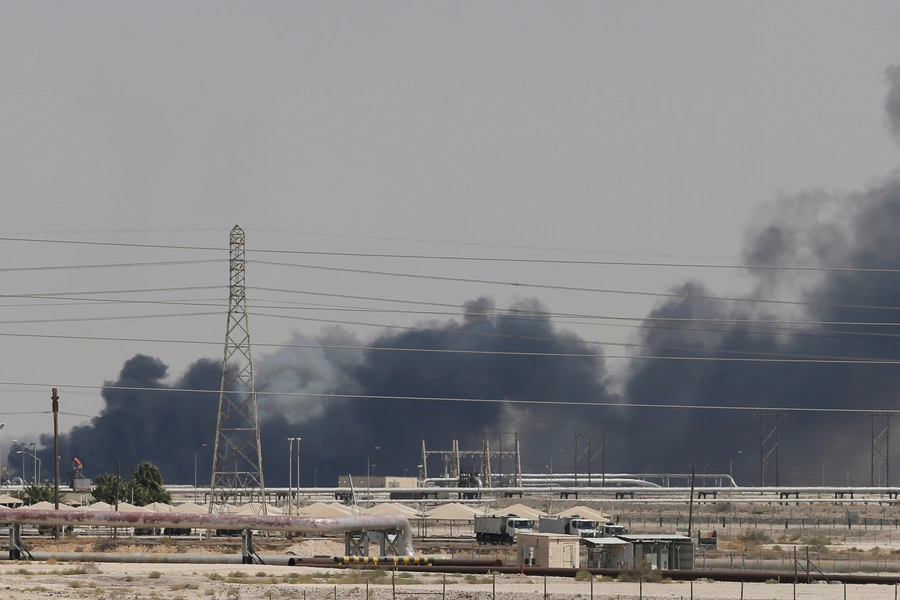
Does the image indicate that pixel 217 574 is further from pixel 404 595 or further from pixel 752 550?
pixel 752 550

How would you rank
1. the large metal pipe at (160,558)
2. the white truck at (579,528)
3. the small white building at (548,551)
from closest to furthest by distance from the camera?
the small white building at (548,551) < the large metal pipe at (160,558) < the white truck at (579,528)

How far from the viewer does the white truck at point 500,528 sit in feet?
340

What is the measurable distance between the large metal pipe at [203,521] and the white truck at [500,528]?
2299 centimetres

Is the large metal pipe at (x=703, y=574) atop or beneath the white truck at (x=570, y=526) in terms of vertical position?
atop

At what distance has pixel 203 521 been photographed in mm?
79750

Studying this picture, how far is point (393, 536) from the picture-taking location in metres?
83.1

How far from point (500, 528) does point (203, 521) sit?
32.5m

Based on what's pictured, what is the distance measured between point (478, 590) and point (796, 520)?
360 feet

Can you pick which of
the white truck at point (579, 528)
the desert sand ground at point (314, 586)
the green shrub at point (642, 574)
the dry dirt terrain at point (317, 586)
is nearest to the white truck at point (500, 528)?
the white truck at point (579, 528)

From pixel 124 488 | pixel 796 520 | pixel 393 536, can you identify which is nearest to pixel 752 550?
pixel 393 536

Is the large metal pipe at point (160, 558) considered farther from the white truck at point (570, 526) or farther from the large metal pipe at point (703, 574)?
the white truck at point (570, 526)

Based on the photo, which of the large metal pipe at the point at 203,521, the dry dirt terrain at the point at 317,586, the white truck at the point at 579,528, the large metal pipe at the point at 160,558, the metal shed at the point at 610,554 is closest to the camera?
the dry dirt terrain at the point at 317,586

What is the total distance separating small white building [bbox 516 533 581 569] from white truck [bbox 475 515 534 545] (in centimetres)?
2833

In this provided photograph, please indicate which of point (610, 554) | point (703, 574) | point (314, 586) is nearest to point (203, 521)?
point (314, 586)
